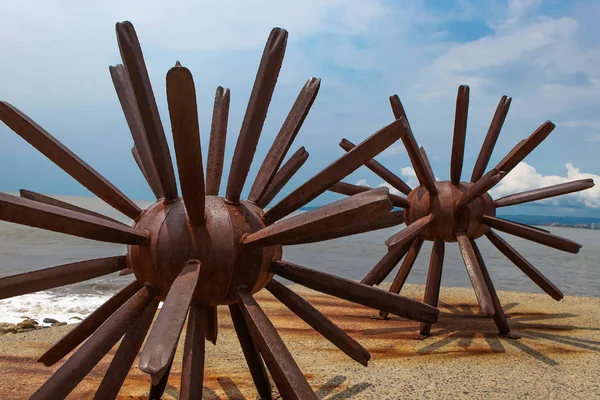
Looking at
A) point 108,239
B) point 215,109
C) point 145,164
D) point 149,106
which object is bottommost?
point 108,239

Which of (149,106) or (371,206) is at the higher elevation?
(149,106)

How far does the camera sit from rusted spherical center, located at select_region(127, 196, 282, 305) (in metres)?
3.04

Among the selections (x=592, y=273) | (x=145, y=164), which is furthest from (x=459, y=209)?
(x=592, y=273)

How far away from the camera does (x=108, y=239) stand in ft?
9.84

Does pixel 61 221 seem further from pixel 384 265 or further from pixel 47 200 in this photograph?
pixel 384 265

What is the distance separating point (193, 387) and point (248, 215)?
3.46 ft

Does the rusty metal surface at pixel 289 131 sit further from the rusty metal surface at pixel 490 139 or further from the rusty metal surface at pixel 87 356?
the rusty metal surface at pixel 490 139

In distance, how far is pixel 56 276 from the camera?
316 cm

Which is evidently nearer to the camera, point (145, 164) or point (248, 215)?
point (248, 215)

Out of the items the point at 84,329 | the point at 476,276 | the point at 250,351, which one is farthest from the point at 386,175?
the point at 84,329

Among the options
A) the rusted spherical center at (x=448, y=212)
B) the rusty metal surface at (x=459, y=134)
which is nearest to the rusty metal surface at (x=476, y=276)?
the rusted spherical center at (x=448, y=212)

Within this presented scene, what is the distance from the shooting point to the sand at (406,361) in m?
4.90

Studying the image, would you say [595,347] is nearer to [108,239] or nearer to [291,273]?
[291,273]

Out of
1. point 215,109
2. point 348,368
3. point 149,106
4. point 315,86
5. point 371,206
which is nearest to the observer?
point 371,206
